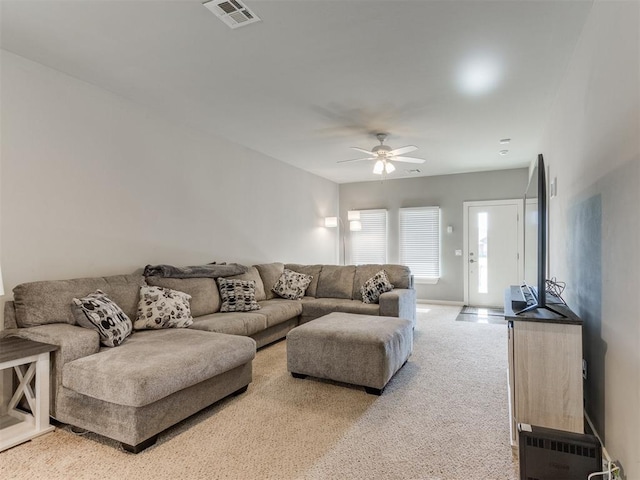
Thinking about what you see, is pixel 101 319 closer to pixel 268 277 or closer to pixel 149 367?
pixel 149 367

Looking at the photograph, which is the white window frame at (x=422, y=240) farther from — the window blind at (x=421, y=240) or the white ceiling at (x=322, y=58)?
the white ceiling at (x=322, y=58)

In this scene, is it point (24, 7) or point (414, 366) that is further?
point (414, 366)

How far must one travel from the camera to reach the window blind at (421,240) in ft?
23.6

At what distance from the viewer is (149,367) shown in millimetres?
2096

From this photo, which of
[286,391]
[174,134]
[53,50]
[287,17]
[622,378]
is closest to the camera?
[622,378]

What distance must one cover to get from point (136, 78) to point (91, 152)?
788 mm

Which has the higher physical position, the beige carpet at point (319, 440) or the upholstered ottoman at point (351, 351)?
the upholstered ottoman at point (351, 351)

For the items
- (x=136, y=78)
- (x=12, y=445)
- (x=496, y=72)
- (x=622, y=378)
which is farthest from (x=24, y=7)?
(x=622, y=378)

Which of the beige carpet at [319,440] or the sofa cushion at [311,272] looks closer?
the beige carpet at [319,440]

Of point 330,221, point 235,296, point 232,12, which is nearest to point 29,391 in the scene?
point 235,296

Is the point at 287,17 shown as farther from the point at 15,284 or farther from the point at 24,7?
the point at 15,284

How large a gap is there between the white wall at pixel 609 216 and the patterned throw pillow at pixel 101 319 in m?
3.00

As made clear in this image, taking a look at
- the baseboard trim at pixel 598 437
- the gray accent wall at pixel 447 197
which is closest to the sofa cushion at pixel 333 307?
the baseboard trim at pixel 598 437

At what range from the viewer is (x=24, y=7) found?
2148 mm
